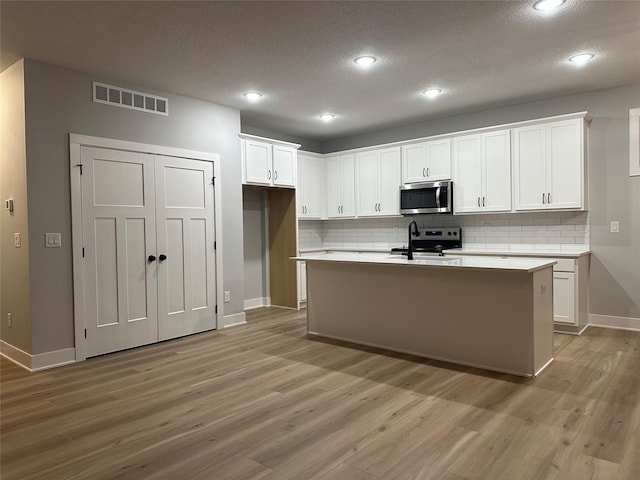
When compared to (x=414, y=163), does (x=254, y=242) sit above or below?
below

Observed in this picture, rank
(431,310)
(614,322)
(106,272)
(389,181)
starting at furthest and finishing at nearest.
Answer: (389,181) → (614,322) → (106,272) → (431,310)

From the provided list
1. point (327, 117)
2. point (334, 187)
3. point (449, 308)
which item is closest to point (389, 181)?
point (334, 187)

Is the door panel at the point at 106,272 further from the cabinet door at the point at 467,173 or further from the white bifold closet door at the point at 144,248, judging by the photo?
the cabinet door at the point at 467,173

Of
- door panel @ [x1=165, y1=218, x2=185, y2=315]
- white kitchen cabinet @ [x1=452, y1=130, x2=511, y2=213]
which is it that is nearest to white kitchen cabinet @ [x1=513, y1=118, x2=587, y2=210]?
white kitchen cabinet @ [x1=452, y1=130, x2=511, y2=213]

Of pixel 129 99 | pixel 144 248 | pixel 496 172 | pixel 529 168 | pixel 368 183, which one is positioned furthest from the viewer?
pixel 368 183

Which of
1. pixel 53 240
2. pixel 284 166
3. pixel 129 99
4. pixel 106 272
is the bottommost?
pixel 106 272

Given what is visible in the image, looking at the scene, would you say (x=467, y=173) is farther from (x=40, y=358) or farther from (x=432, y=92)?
(x=40, y=358)

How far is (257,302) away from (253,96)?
3.18 meters

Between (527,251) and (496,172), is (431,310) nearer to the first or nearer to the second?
(527,251)

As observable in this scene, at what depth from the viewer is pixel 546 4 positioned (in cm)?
301

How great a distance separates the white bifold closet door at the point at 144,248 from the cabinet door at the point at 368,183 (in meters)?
2.57

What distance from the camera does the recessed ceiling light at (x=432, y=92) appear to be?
4.96 m

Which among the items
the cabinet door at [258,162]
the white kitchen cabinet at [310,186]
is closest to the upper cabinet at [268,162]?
the cabinet door at [258,162]

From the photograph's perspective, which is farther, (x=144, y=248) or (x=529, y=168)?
(x=529, y=168)
